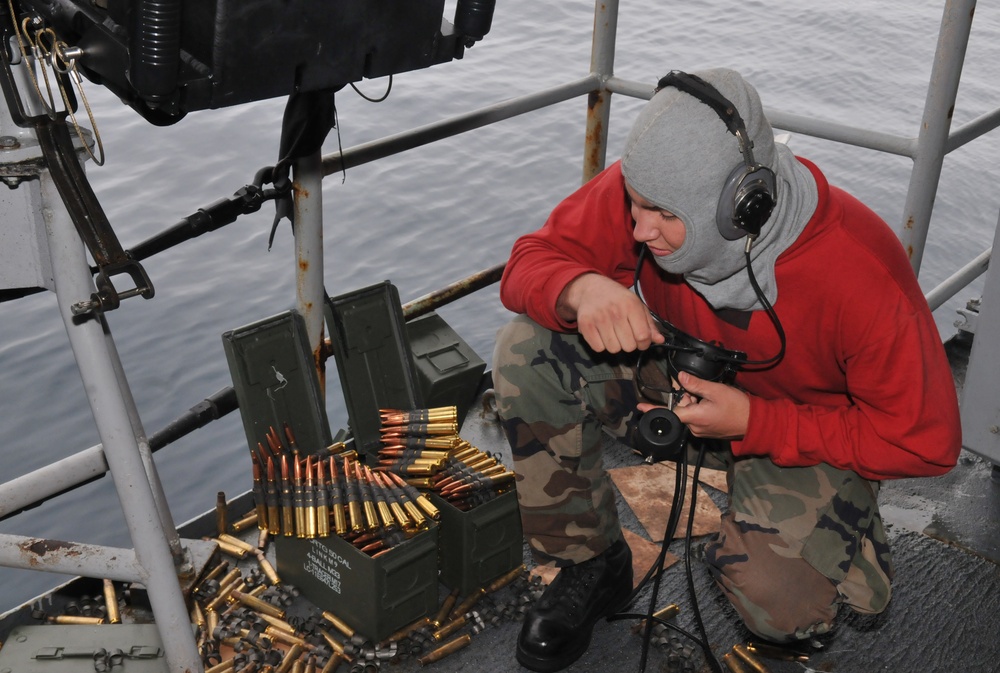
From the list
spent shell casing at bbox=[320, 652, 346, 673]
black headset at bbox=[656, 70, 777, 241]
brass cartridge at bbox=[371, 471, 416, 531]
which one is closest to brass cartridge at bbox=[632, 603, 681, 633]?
brass cartridge at bbox=[371, 471, 416, 531]

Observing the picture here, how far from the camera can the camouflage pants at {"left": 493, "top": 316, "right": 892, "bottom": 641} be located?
194 cm

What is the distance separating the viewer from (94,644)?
2.24m

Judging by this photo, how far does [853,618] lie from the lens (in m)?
2.41

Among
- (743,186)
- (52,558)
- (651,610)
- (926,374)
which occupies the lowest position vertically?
(651,610)

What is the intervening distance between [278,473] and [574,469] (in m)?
0.76

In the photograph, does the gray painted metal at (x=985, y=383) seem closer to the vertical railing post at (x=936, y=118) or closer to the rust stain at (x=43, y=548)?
the vertical railing post at (x=936, y=118)

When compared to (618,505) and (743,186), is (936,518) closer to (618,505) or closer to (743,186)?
(618,505)

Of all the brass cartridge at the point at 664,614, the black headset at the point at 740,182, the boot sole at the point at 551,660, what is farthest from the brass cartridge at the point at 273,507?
the black headset at the point at 740,182

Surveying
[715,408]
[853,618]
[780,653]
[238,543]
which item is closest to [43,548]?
[238,543]

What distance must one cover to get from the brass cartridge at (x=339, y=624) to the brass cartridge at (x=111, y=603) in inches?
13.5

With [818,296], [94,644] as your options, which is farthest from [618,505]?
Answer: [94,644]

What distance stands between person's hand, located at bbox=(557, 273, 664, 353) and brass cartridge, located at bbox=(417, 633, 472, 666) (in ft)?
2.89

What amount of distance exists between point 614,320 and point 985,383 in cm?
150

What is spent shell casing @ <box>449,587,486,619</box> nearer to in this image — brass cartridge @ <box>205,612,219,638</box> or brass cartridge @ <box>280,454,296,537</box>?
brass cartridge @ <box>280,454,296,537</box>
